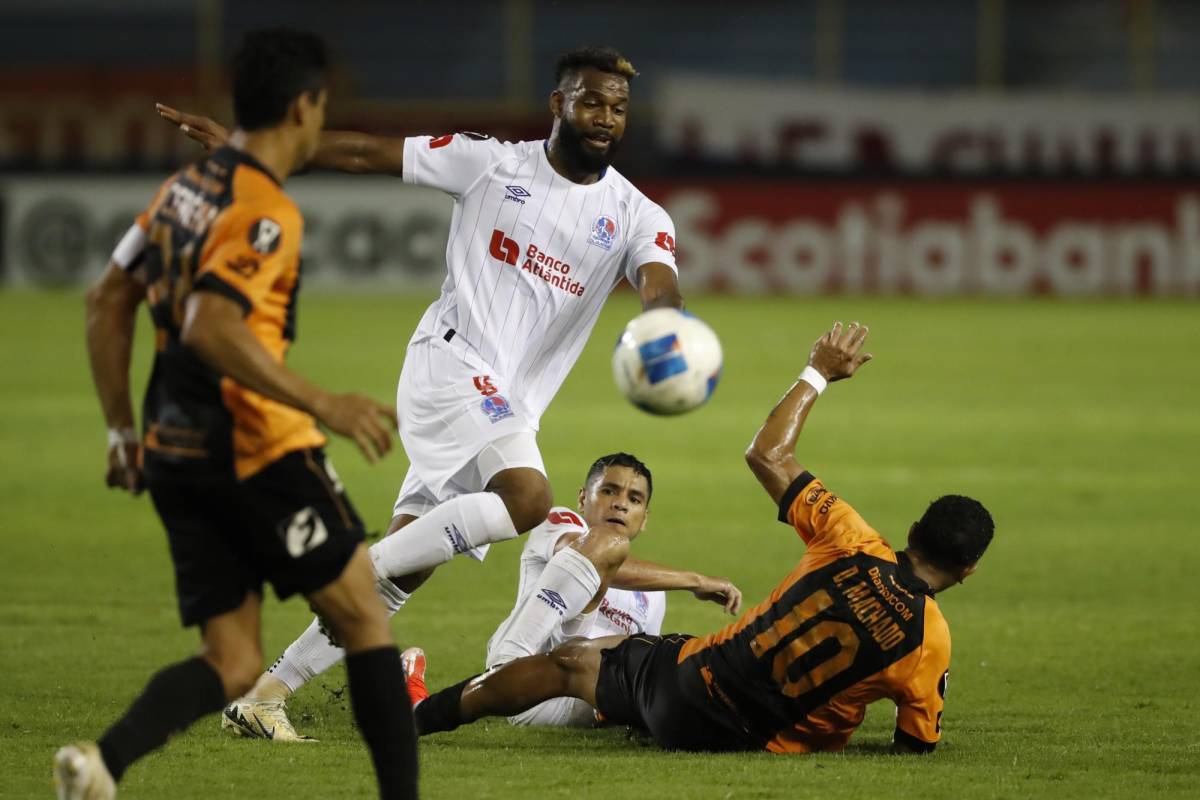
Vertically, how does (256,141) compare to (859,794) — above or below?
above

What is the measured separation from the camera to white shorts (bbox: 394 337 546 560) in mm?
5961

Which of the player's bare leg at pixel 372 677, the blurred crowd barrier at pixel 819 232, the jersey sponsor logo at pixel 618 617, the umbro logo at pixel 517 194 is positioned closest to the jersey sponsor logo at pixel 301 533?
the player's bare leg at pixel 372 677

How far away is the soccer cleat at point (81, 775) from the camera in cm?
416

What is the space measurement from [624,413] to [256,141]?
12122 mm

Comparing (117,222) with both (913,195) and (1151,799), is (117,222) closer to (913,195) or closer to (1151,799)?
(913,195)

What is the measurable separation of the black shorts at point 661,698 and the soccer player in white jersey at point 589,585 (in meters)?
0.29

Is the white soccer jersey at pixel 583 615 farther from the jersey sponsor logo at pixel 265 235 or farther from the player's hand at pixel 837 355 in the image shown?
the jersey sponsor logo at pixel 265 235

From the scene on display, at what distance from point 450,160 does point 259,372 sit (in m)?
2.41

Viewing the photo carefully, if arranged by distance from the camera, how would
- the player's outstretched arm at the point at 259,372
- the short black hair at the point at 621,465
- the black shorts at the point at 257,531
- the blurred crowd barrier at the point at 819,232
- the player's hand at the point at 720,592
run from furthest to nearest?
the blurred crowd barrier at the point at 819,232 → the short black hair at the point at 621,465 → the player's hand at the point at 720,592 → the black shorts at the point at 257,531 → the player's outstretched arm at the point at 259,372

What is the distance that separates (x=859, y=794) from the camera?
503 centimetres

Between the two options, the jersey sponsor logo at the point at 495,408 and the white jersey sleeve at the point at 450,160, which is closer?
the jersey sponsor logo at the point at 495,408

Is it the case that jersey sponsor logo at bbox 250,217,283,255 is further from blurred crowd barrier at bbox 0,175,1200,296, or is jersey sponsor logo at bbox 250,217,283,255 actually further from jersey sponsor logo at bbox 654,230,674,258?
blurred crowd barrier at bbox 0,175,1200,296

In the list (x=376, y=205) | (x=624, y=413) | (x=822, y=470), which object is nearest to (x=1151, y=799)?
(x=822, y=470)

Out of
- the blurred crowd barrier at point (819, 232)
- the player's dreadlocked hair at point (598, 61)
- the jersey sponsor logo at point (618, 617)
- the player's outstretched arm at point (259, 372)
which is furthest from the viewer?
the blurred crowd barrier at point (819, 232)
